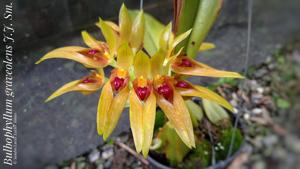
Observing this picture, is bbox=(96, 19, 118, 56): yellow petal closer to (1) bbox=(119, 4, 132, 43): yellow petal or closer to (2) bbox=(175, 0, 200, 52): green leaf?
(1) bbox=(119, 4, 132, 43): yellow petal

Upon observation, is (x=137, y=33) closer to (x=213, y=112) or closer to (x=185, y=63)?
(x=185, y=63)

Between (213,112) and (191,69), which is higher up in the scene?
(191,69)

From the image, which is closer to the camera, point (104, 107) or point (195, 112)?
point (104, 107)

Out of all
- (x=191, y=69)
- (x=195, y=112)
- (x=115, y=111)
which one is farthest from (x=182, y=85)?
(x=195, y=112)

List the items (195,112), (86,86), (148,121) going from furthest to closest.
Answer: (195,112) < (86,86) < (148,121)

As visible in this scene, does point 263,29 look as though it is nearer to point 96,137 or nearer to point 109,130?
point 96,137

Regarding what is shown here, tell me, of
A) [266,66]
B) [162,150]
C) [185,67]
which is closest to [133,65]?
[185,67]

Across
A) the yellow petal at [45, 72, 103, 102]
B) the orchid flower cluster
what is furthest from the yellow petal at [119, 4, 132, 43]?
the yellow petal at [45, 72, 103, 102]
